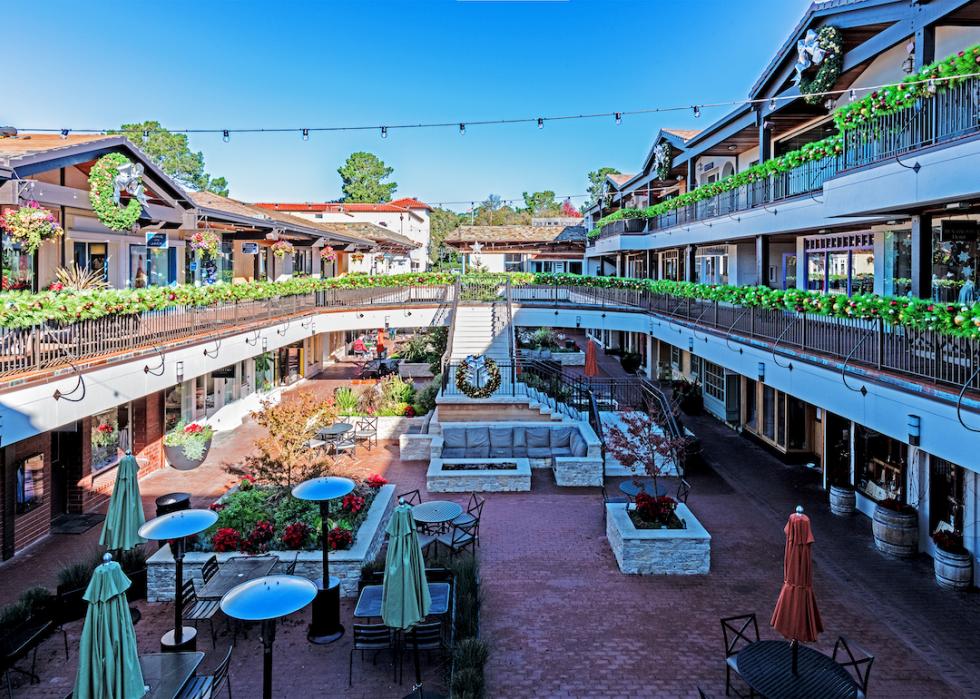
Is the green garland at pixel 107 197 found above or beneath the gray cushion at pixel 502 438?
above

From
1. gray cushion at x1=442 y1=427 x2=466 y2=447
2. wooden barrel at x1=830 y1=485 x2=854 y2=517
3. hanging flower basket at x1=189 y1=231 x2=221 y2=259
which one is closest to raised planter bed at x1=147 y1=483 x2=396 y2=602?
gray cushion at x1=442 y1=427 x2=466 y2=447

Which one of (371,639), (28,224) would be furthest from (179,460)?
(371,639)

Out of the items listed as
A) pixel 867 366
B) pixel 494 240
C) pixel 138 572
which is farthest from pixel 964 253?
pixel 494 240

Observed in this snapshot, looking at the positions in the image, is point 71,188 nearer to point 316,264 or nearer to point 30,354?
point 30,354

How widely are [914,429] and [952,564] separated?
2800mm

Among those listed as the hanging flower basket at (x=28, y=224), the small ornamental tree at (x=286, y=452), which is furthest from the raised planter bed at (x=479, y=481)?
the hanging flower basket at (x=28, y=224)

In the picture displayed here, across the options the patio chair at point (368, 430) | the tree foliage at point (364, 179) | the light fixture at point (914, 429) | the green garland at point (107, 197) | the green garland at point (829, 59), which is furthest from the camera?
the tree foliage at point (364, 179)

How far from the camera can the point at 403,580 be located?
25.7ft

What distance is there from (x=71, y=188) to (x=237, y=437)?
9.15m

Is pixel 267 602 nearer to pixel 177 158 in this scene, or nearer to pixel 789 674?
pixel 789 674

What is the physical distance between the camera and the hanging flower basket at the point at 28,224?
11844mm

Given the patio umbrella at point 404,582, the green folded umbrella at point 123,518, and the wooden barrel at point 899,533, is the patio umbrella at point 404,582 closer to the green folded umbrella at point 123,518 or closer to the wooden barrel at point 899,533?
the green folded umbrella at point 123,518

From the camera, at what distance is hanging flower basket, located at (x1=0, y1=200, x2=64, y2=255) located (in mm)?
11844

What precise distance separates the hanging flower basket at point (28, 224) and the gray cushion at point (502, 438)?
37.8ft
